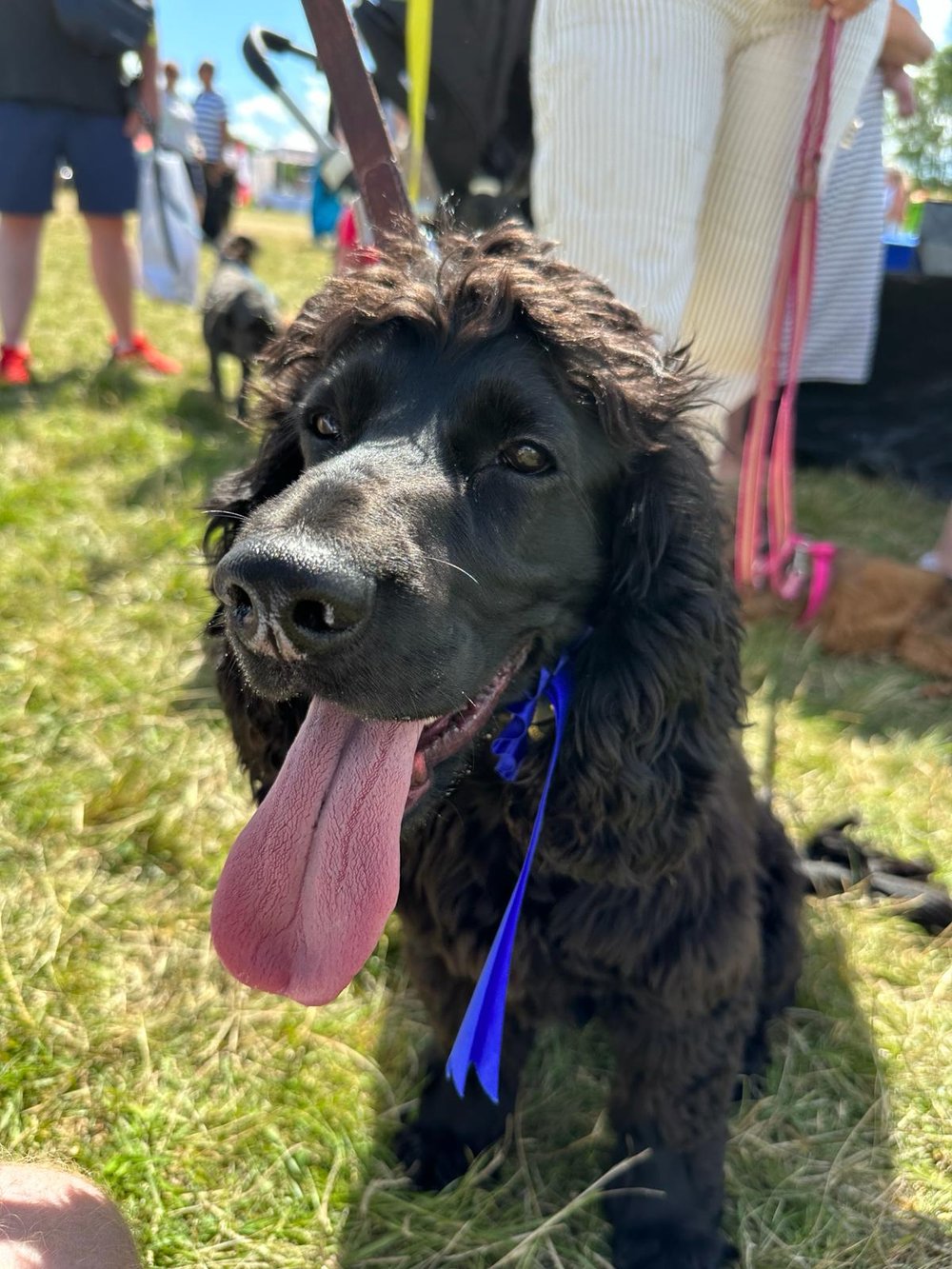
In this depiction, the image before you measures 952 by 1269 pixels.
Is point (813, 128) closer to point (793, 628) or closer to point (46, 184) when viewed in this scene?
point (793, 628)

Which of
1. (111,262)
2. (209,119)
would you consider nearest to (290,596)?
(111,262)

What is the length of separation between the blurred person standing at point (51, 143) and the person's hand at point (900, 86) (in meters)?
3.50

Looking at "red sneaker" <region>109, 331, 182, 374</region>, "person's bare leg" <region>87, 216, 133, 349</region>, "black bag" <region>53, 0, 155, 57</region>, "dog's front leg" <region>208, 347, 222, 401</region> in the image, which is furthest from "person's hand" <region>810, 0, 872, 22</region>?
"red sneaker" <region>109, 331, 182, 374</region>

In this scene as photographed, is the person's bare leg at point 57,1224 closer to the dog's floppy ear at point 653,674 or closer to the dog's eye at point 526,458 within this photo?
the dog's floppy ear at point 653,674

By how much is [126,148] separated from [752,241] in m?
3.83

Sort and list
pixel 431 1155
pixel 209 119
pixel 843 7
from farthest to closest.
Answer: pixel 209 119, pixel 843 7, pixel 431 1155

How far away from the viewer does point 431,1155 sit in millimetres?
1712

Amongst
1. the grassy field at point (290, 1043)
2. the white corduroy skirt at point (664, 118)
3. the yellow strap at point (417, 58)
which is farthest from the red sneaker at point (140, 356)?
the white corduroy skirt at point (664, 118)

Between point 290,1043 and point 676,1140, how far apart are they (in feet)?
2.57

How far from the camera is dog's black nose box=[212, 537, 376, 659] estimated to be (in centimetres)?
106

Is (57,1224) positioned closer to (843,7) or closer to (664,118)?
(664,118)

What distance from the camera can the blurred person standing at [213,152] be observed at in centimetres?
1097

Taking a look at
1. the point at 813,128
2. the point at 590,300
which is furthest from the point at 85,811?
the point at 813,128

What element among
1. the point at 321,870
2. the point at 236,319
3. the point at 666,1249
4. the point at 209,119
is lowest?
the point at 666,1249
